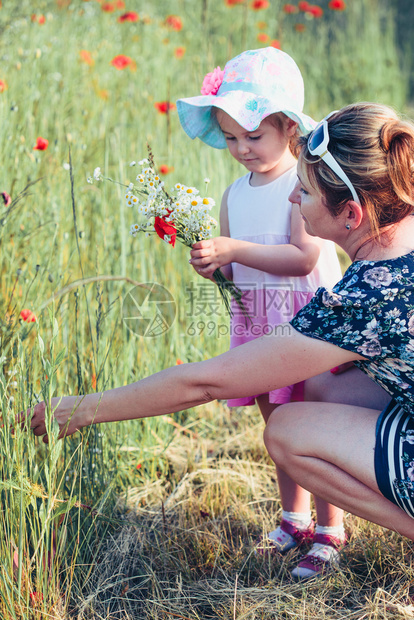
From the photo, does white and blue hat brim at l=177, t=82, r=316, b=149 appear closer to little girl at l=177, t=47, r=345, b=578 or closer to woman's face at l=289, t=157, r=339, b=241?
little girl at l=177, t=47, r=345, b=578

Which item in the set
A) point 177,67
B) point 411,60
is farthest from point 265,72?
point 411,60

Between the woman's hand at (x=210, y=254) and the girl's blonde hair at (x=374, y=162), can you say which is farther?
the woman's hand at (x=210, y=254)

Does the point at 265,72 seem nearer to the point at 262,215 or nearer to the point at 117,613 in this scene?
the point at 262,215

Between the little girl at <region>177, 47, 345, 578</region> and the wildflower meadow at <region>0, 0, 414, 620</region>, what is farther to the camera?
the little girl at <region>177, 47, 345, 578</region>

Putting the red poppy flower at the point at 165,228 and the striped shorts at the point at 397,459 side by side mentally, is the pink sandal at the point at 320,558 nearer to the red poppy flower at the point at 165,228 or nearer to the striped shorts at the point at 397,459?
the striped shorts at the point at 397,459

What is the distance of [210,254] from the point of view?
1.49m

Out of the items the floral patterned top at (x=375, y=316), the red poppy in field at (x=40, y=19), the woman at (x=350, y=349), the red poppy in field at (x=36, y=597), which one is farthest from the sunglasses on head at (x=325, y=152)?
the red poppy in field at (x=40, y=19)

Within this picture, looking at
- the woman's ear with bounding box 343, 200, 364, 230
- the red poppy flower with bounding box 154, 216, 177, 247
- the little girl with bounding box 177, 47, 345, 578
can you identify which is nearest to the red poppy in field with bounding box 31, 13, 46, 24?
the little girl with bounding box 177, 47, 345, 578

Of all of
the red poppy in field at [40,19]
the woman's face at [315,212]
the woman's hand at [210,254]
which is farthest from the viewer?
the red poppy in field at [40,19]

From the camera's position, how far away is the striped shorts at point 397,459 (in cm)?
124

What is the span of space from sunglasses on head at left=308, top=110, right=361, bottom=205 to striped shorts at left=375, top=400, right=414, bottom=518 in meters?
0.51

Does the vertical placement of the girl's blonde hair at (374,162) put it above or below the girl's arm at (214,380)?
above

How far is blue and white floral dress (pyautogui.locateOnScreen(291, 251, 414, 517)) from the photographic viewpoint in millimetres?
1183

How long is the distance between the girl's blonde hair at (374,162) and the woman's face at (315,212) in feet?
0.10
